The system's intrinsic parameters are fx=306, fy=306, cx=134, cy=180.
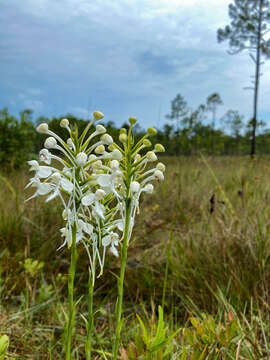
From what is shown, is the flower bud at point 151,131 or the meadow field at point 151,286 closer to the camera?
the flower bud at point 151,131

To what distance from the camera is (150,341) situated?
1353mm

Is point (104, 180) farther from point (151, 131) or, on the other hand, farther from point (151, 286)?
point (151, 286)

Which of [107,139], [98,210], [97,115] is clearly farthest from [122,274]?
[97,115]

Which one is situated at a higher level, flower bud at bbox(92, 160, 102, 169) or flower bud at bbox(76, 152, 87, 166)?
flower bud at bbox(76, 152, 87, 166)

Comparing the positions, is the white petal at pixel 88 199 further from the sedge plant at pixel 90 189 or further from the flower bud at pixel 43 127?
the flower bud at pixel 43 127

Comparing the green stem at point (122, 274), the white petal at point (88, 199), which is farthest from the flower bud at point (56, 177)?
the green stem at point (122, 274)

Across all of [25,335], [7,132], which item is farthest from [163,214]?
[7,132]

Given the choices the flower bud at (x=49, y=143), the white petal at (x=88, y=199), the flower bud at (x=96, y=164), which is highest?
the flower bud at (x=49, y=143)

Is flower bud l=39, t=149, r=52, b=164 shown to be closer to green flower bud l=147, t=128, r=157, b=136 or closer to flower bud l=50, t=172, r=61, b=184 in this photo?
flower bud l=50, t=172, r=61, b=184

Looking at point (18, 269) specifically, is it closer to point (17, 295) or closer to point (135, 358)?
point (17, 295)

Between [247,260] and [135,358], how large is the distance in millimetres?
1795

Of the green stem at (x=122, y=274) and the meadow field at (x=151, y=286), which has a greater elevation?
the green stem at (x=122, y=274)

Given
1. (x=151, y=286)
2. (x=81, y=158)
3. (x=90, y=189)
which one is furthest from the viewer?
(x=151, y=286)

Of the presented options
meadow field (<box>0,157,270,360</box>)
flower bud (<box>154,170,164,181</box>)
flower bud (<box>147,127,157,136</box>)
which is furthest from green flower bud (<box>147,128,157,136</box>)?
meadow field (<box>0,157,270,360</box>)
